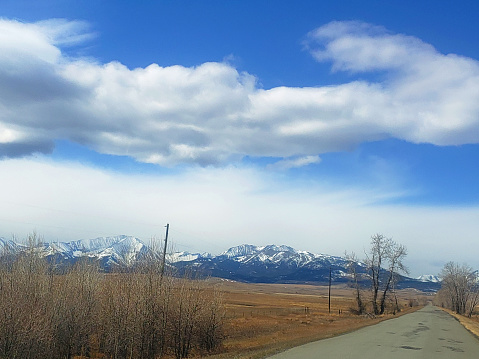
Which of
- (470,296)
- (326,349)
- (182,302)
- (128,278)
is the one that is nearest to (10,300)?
(128,278)

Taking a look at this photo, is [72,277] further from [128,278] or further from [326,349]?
[326,349]

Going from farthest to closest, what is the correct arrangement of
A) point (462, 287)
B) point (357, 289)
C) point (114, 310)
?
point (462, 287) < point (357, 289) < point (114, 310)

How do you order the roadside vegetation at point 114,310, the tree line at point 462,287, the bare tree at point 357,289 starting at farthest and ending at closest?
the tree line at point 462,287
the bare tree at point 357,289
the roadside vegetation at point 114,310

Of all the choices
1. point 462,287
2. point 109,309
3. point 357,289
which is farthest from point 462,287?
point 109,309

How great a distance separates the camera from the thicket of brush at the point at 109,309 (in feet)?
71.2

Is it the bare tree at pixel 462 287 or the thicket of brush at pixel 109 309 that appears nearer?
the thicket of brush at pixel 109 309

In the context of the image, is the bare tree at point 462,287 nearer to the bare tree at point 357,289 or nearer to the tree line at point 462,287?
the tree line at point 462,287

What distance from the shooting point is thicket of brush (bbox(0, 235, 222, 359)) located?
2169 cm

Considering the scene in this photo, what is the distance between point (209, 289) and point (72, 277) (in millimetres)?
8365

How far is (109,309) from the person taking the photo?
24.3 m

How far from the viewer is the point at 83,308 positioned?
2397 cm

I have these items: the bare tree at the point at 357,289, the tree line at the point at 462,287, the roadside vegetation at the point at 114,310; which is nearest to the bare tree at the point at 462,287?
the tree line at the point at 462,287

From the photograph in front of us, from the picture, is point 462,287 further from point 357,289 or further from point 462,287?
point 357,289

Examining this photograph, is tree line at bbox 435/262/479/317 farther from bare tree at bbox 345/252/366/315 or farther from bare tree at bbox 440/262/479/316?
bare tree at bbox 345/252/366/315
